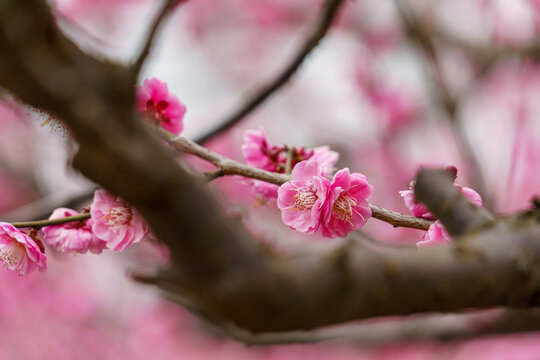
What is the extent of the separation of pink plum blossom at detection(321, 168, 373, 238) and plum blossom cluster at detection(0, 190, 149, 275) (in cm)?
28

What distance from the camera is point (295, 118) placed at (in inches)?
209

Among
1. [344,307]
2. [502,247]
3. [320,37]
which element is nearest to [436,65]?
[320,37]

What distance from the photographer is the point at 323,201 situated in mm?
791

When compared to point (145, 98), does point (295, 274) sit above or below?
above

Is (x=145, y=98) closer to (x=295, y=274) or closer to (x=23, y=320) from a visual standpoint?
(x=295, y=274)

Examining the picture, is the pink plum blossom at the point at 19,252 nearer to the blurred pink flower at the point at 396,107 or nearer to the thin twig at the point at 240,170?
the thin twig at the point at 240,170

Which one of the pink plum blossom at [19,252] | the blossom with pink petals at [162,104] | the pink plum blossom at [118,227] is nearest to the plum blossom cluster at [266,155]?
the blossom with pink petals at [162,104]

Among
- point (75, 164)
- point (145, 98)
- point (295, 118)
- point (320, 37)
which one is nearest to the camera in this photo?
point (75, 164)

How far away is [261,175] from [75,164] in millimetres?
496

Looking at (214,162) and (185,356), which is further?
(185,356)

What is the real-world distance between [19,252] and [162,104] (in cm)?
37

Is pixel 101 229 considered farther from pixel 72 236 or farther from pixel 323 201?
pixel 323 201

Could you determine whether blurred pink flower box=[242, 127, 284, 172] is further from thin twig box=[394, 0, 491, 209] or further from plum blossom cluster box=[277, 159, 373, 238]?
thin twig box=[394, 0, 491, 209]

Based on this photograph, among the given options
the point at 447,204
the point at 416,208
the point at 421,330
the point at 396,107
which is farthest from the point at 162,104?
the point at 396,107
